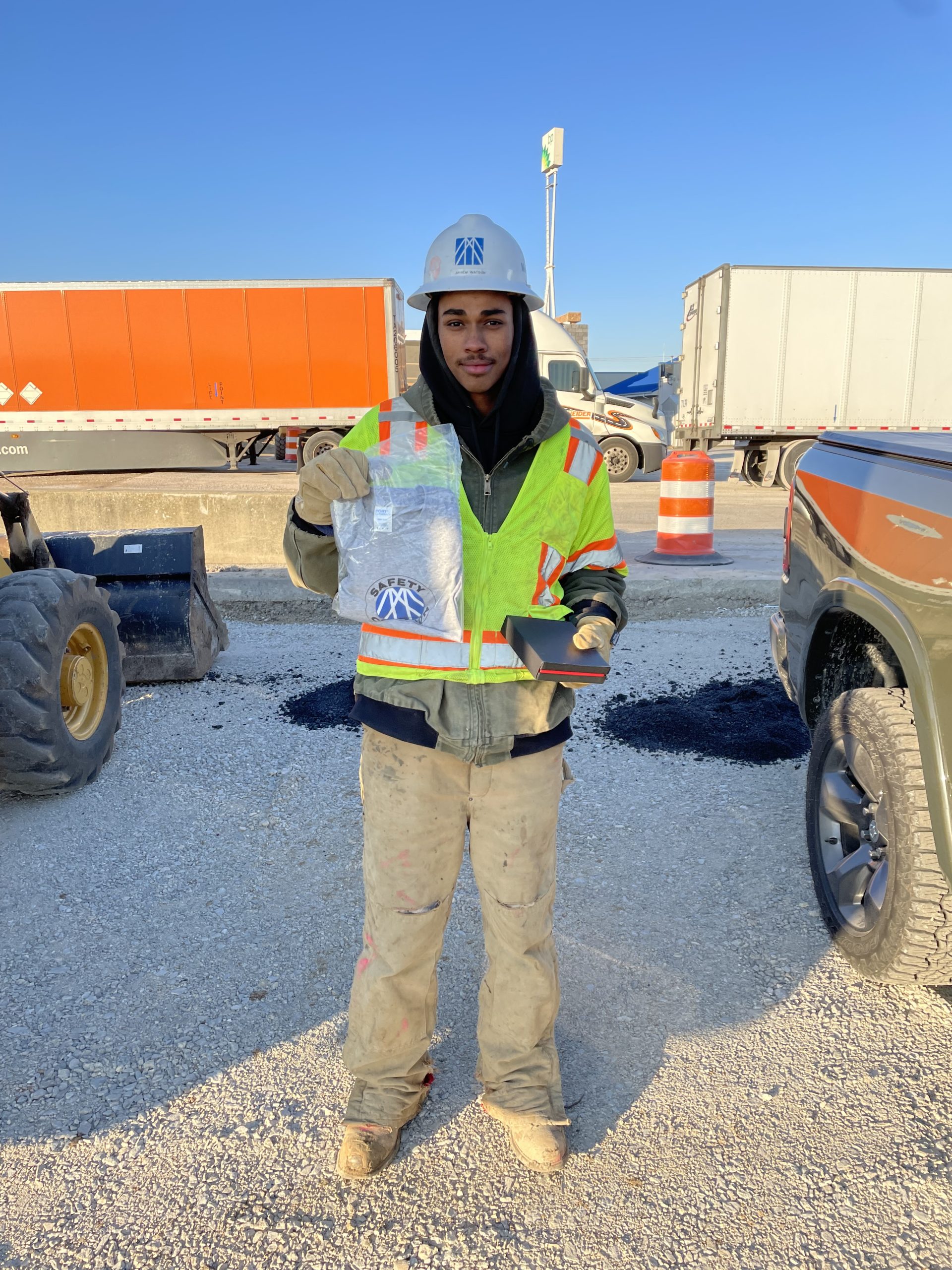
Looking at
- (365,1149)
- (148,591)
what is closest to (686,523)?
(148,591)

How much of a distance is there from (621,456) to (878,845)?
16080 millimetres

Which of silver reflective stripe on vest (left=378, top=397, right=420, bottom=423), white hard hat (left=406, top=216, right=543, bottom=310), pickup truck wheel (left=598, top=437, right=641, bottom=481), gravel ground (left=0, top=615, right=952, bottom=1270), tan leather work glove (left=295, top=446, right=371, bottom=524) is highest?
white hard hat (left=406, top=216, right=543, bottom=310)

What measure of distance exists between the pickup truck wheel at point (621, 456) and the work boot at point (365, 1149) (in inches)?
656

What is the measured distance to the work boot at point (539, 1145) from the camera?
2.16 meters

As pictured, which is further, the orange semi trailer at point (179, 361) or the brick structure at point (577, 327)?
the brick structure at point (577, 327)

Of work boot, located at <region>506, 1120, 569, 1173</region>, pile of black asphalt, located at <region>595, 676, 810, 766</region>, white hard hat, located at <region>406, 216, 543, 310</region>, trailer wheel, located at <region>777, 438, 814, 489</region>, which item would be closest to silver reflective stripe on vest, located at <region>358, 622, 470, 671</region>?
white hard hat, located at <region>406, 216, 543, 310</region>

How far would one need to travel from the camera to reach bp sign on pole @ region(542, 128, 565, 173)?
34.7 metres

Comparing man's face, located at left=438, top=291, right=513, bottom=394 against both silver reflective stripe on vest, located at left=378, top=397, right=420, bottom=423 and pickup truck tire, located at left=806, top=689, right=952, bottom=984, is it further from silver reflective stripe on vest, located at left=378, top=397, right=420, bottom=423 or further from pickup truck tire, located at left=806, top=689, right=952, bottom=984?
pickup truck tire, located at left=806, top=689, right=952, bottom=984

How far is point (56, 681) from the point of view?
4.02 m

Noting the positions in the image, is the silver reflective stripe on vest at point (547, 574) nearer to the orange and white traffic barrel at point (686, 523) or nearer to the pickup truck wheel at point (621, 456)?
the orange and white traffic barrel at point (686, 523)

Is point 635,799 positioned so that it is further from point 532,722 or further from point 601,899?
point 532,722

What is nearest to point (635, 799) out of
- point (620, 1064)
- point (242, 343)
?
point (620, 1064)

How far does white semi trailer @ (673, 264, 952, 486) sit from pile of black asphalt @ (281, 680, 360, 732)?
12491mm

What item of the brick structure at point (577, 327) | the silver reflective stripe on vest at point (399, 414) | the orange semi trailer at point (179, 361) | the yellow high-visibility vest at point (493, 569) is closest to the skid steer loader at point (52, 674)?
the yellow high-visibility vest at point (493, 569)
